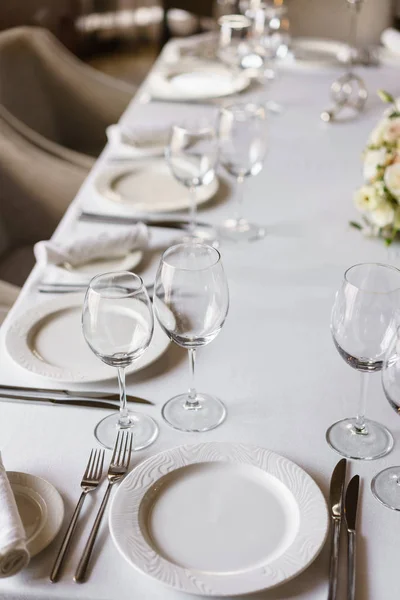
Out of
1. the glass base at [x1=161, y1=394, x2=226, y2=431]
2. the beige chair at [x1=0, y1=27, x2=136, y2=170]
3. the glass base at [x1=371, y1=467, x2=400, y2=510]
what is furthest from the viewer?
the beige chair at [x1=0, y1=27, x2=136, y2=170]

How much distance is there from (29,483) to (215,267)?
12.8 inches

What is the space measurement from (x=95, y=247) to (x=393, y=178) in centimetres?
53

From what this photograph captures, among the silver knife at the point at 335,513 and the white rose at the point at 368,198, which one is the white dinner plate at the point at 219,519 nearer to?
the silver knife at the point at 335,513

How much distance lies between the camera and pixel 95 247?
4.37 ft

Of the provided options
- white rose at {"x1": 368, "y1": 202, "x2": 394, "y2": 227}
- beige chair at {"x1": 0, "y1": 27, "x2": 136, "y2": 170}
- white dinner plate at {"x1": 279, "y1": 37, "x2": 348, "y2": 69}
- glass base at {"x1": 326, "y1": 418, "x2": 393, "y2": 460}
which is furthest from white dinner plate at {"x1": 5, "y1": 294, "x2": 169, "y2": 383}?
white dinner plate at {"x1": 279, "y1": 37, "x2": 348, "y2": 69}

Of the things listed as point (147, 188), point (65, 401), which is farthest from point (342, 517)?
point (147, 188)

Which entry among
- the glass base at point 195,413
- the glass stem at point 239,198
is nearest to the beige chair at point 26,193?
the glass stem at point 239,198

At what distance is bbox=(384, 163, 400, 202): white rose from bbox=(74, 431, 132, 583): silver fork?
672 millimetres

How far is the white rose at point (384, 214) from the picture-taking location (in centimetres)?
137

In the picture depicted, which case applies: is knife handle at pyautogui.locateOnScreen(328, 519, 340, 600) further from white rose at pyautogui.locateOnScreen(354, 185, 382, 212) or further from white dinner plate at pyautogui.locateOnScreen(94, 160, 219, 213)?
white dinner plate at pyautogui.locateOnScreen(94, 160, 219, 213)

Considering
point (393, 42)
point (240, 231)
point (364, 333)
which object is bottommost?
point (393, 42)

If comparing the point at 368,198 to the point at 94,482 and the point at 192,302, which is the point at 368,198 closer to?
the point at 192,302

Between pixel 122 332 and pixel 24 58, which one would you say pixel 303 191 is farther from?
pixel 24 58

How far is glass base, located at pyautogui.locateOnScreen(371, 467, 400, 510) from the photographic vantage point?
85 centimetres
